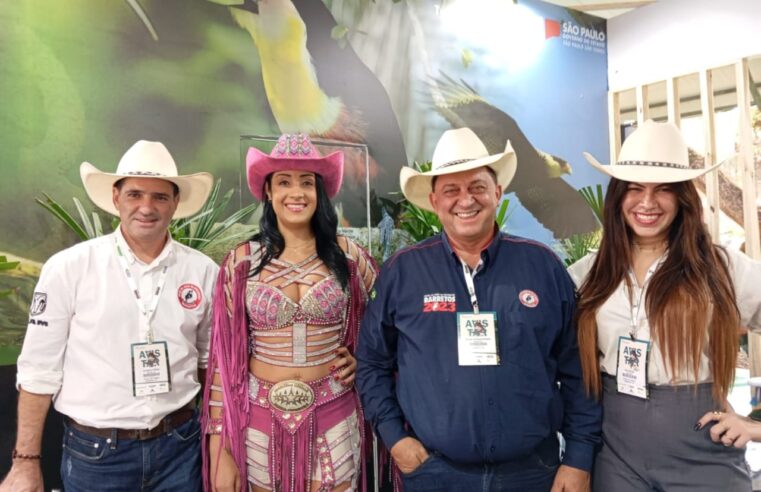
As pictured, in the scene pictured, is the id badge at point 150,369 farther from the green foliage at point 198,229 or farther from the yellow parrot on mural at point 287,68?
the yellow parrot on mural at point 287,68

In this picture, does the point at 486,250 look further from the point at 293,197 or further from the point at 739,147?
the point at 739,147

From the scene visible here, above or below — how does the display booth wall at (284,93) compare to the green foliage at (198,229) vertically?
above

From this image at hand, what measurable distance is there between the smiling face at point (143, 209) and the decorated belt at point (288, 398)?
673mm

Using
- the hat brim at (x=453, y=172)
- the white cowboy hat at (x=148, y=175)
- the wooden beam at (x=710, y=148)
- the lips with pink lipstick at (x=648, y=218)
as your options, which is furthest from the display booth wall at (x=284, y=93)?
the lips with pink lipstick at (x=648, y=218)

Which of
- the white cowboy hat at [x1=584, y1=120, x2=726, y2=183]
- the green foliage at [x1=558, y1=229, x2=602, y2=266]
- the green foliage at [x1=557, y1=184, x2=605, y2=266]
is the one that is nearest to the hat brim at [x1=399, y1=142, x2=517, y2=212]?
the white cowboy hat at [x1=584, y1=120, x2=726, y2=183]

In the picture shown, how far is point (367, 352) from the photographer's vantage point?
210cm

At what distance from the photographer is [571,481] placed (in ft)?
6.16

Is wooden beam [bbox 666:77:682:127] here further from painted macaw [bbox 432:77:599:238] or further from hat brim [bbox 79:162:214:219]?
hat brim [bbox 79:162:214:219]

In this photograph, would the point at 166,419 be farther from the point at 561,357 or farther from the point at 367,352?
the point at 561,357

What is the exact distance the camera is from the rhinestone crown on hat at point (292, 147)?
7.33ft

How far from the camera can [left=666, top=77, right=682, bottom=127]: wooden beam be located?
6.30 m

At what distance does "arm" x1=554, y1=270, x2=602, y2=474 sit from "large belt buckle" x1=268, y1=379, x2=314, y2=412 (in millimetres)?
902

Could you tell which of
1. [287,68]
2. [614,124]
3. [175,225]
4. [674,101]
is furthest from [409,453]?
[614,124]

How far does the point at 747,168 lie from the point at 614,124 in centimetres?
174
